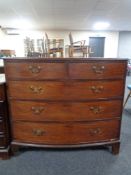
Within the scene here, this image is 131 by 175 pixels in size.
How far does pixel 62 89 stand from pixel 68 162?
0.73 meters

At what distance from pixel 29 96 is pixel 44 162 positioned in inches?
26.7

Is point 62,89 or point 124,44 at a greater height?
point 124,44

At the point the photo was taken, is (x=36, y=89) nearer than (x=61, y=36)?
Yes

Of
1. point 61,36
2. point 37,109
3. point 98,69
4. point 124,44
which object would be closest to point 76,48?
point 98,69

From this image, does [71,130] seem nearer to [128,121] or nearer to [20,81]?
[20,81]

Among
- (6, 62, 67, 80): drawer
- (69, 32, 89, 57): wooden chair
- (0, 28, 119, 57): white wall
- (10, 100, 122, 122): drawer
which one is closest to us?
(6, 62, 67, 80): drawer

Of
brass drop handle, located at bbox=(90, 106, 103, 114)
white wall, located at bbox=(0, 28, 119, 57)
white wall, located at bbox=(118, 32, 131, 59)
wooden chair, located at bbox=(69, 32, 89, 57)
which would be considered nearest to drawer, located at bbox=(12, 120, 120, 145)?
brass drop handle, located at bbox=(90, 106, 103, 114)

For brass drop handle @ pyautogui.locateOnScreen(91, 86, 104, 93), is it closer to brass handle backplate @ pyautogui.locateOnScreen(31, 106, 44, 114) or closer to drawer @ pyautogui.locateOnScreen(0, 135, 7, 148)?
brass handle backplate @ pyautogui.locateOnScreen(31, 106, 44, 114)

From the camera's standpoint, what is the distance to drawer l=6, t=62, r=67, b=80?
1.42 meters

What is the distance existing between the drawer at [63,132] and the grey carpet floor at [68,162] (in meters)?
0.17

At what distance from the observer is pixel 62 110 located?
5.02 feet

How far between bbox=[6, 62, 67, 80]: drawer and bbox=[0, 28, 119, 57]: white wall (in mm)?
7575

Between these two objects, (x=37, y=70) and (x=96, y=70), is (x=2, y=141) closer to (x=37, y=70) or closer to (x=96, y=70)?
(x=37, y=70)

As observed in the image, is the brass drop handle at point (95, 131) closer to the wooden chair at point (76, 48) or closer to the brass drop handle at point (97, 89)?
the brass drop handle at point (97, 89)
